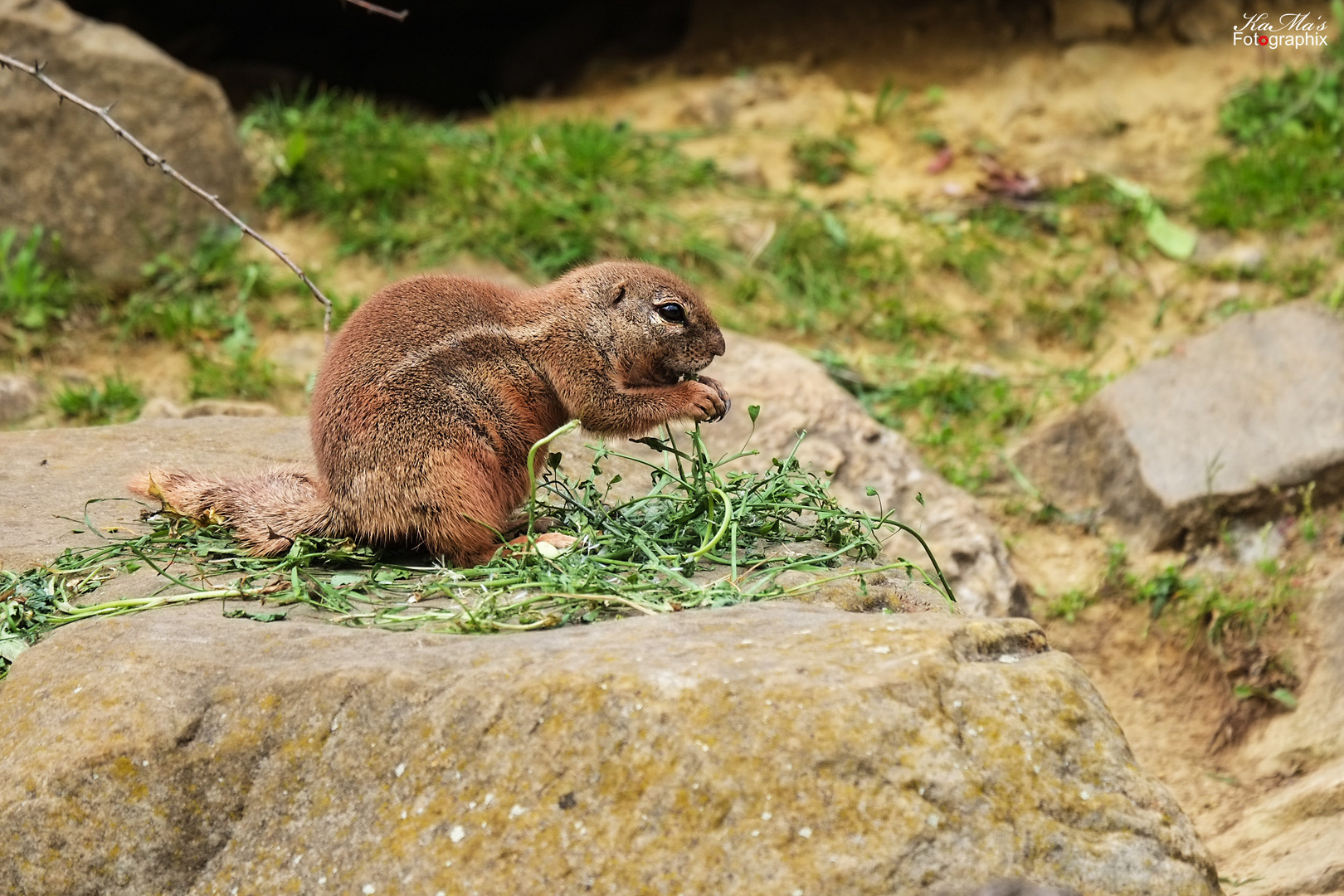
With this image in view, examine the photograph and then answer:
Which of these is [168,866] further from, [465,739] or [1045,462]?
[1045,462]

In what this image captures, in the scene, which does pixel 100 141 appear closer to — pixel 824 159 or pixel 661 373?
pixel 824 159

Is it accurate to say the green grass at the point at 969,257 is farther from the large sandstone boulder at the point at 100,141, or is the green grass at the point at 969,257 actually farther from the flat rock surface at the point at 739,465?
the large sandstone boulder at the point at 100,141

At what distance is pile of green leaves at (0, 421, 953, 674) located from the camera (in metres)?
3.51

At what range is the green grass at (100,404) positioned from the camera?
23.3 feet

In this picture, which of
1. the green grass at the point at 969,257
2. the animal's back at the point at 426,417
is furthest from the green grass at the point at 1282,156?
the animal's back at the point at 426,417

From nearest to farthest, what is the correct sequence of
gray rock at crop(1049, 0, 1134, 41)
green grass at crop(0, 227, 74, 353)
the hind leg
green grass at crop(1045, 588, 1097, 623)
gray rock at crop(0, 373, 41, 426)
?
the hind leg, green grass at crop(1045, 588, 1097, 623), gray rock at crop(0, 373, 41, 426), green grass at crop(0, 227, 74, 353), gray rock at crop(1049, 0, 1134, 41)

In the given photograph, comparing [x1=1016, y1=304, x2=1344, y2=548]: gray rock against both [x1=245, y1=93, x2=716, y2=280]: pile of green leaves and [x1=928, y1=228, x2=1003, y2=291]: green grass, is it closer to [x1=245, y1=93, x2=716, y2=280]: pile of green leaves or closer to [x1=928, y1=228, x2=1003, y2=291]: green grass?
[x1=928, y1=228, x2=1003, y2=291]: green grass

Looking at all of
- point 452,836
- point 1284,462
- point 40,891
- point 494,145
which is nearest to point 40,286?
point 494,145

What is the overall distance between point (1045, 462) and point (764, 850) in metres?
4.93

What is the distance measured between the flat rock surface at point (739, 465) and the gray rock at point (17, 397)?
68.2 inches

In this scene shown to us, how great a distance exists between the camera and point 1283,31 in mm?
9227

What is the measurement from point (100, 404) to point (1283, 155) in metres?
7.36

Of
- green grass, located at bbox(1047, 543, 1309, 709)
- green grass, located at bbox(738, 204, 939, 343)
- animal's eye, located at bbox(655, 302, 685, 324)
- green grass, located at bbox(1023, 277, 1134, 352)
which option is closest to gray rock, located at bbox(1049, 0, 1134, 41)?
green grass, located at bbox(1023, 277, 1134, 352)

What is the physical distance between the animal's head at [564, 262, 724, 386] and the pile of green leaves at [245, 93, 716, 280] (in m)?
3.47
